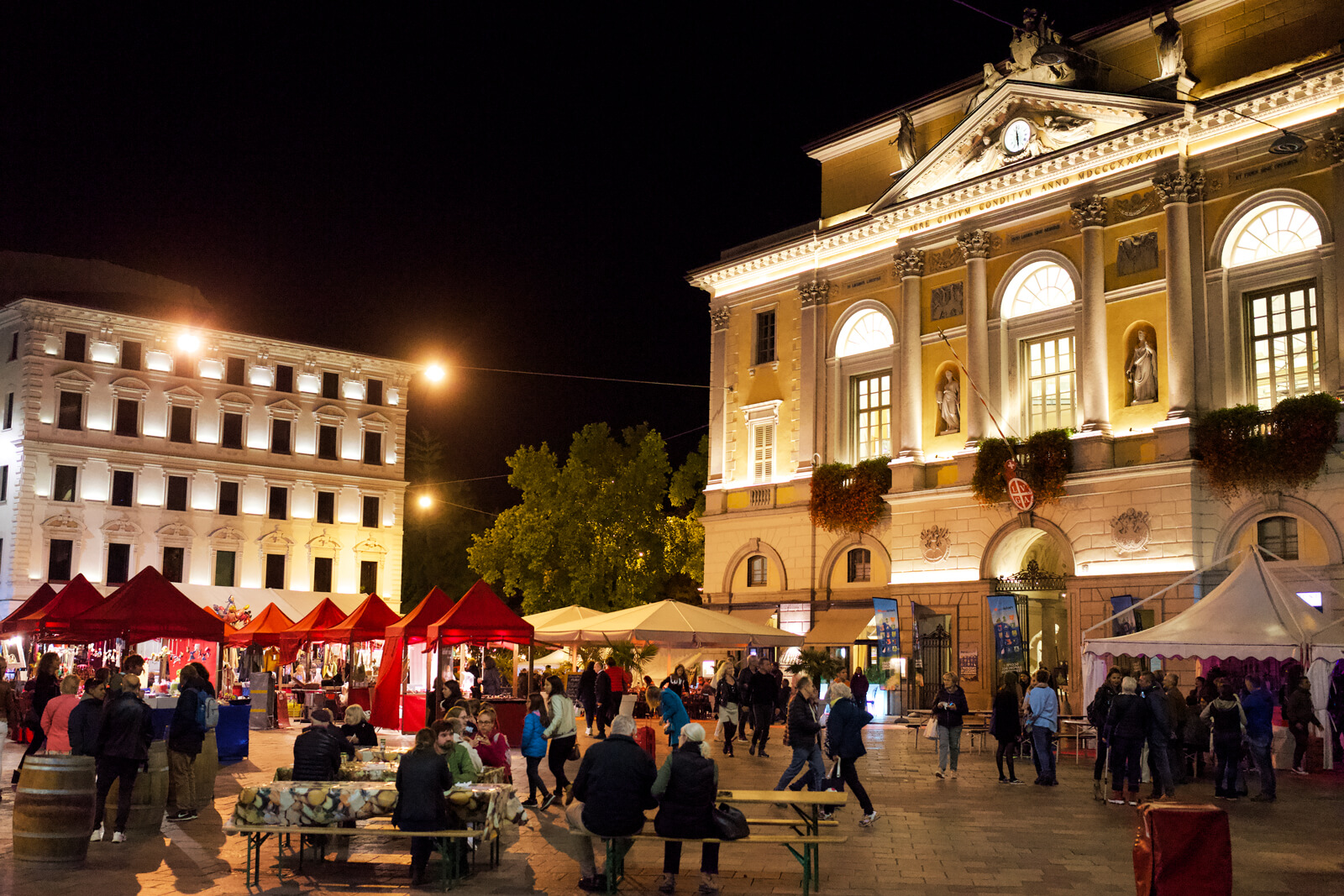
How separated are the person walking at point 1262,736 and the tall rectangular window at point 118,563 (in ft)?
143

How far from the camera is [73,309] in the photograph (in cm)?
4834

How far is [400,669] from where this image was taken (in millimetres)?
24656

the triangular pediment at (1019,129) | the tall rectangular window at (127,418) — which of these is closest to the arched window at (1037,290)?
the triangular pediment at (1019,129)

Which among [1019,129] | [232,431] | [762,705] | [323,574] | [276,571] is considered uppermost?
[1019,129]

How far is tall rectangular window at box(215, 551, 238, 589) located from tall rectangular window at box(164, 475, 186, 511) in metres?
2.49

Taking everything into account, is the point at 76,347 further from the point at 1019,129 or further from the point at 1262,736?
the point at 1262,736

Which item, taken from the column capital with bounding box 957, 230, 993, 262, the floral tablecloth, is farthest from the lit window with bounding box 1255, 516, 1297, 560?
the floral tablecloth

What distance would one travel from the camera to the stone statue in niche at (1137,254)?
27.6 metres

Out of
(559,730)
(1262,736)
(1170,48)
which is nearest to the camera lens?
(559,730)

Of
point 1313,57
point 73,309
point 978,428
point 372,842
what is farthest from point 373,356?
point 372,842

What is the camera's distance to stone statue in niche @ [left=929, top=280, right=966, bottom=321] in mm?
31703

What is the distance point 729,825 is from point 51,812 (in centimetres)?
588

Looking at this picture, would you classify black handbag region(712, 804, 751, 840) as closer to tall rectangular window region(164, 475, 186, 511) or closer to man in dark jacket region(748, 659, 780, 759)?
man in dark jacket region(748, 659, 780, 759)

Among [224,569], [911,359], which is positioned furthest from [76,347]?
[911,359]
